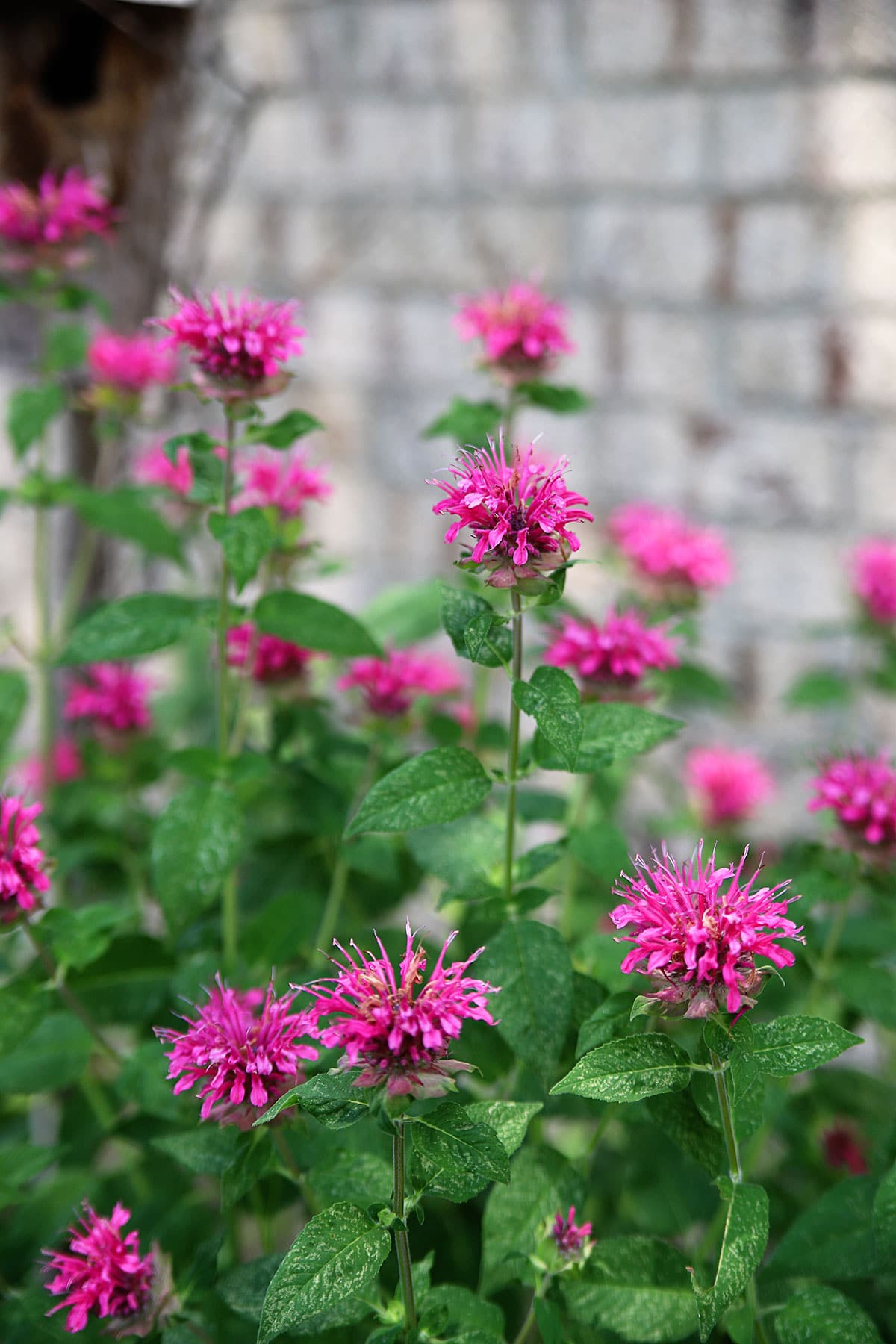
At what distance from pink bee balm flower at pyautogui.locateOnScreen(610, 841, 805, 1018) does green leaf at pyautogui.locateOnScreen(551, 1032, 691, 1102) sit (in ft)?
0.06

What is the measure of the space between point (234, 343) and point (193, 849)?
0.94ft

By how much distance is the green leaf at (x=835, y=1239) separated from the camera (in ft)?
1.80

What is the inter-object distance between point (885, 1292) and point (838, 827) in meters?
0.26

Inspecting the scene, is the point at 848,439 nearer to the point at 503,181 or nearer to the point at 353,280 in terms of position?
the point at 503,181

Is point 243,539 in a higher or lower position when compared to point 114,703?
higher

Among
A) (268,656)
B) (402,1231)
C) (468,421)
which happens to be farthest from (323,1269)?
(468,421)

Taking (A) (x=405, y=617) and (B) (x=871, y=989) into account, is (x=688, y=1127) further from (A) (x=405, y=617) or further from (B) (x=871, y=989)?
(A) (x=405, y=617)

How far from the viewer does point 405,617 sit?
2.96 ft

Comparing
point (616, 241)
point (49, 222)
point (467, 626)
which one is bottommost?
point (467, 626)

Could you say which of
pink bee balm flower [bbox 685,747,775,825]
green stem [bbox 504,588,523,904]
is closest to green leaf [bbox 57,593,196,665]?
green stem [bbox 504,588,523,904]

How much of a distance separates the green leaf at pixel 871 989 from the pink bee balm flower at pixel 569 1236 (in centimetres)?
26

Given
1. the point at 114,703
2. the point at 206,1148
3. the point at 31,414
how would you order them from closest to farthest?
the point at 206,1148 < the point at 31,414 < the point at 114,703

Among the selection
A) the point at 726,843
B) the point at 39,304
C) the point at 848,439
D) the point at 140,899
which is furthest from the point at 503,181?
the point at 140,899

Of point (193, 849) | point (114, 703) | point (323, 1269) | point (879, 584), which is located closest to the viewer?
point (323, 1269)
